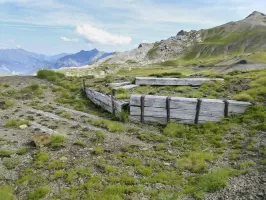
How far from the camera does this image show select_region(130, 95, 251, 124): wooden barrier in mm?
17469

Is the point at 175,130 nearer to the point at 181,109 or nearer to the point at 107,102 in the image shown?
the point at 181,109

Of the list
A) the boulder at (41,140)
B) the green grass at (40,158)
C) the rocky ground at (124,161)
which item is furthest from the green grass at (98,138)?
the green grass at (40,158)

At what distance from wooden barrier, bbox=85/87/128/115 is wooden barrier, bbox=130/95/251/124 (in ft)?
4.15

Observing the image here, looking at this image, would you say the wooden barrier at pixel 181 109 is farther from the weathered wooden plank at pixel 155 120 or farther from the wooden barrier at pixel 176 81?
the wooden barrier at pixel 176 81

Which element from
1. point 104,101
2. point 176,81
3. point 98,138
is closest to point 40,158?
point 98,138

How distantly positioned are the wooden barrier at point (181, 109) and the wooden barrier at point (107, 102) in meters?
1.27

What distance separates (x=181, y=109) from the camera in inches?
707

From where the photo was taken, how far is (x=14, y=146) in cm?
1482

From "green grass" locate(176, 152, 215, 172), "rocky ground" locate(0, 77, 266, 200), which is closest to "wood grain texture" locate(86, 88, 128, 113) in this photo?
"rocky ground" locate(0, 77, 266, 200)

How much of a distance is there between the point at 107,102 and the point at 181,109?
645 cm

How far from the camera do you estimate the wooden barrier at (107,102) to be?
791 inches

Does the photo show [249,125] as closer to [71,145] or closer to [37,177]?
[71,145]

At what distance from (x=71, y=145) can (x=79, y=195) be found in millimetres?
4838

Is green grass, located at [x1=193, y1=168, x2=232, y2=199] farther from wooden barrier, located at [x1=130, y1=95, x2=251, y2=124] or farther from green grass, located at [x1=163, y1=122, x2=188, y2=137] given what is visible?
wooden barrier, located at [x1=130, y1=95, x2=251, y2=124]
